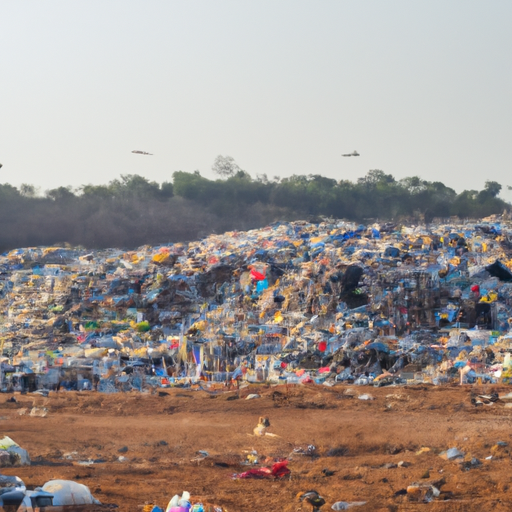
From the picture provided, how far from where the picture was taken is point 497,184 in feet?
108

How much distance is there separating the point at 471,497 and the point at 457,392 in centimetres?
347

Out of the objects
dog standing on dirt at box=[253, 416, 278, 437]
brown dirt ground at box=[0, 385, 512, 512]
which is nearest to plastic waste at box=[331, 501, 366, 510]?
brown dirt ground at box=[0, 385, 512, 512]

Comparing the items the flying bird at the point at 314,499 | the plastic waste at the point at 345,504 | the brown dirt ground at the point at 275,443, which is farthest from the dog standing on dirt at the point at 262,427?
the plastic waste at the point at 345,504

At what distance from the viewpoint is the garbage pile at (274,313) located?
10250 millimetres

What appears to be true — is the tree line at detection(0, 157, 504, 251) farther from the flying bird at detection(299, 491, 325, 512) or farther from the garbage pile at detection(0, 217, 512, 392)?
the flying bird at detection(299, 491, 325, 512)

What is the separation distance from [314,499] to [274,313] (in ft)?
24.5

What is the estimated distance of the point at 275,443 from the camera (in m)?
7.41

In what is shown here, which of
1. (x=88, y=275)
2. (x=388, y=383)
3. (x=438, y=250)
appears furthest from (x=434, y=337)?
(x=88, y=275)

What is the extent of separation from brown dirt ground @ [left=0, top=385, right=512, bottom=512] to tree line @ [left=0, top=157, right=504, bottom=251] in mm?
19637

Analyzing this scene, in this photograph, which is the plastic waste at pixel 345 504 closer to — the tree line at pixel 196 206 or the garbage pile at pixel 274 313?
the garbage pile at pixel 274 313

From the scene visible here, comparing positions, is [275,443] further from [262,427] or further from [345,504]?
[345,504]

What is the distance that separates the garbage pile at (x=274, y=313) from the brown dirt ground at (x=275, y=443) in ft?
2.73

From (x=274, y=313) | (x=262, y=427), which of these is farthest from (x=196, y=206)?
(x=262, y=427)

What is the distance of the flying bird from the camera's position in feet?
17.6
